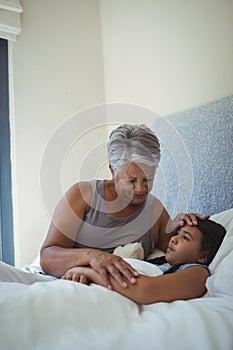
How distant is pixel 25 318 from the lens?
0.62 meters

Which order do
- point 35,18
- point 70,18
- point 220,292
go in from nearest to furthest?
point 220,292 → point 35,18 → point 70,18

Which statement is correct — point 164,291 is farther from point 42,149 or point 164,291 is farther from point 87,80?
point 87,80

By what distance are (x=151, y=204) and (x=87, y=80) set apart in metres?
1.21

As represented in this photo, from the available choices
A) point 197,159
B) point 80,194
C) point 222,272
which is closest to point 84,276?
point 222,272

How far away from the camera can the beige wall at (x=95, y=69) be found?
1656mm

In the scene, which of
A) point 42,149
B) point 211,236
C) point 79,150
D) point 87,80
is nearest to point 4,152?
point 42,149

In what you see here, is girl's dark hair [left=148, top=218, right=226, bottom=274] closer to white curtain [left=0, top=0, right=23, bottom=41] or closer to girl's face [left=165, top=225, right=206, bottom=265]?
Answer: girl's face [left=165, top=225, right=206, bottom=265]

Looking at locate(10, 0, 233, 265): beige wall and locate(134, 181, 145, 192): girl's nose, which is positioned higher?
locate(10, 0, 233, 265): beige wall

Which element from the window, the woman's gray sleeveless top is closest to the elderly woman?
the woman's gray sleeveless top

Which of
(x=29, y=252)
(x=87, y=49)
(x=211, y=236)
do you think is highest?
(x=87, y=49)

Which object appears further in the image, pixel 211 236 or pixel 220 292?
pixel 211 236

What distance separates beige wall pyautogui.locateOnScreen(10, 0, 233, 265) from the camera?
166 centimetres

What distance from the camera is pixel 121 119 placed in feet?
5.52

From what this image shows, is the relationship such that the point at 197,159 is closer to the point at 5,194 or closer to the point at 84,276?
the point at 84,276
